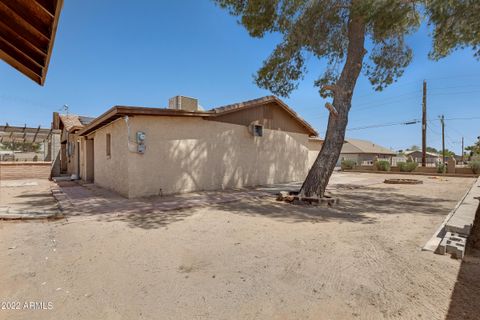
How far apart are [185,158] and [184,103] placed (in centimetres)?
329

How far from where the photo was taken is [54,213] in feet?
19.0

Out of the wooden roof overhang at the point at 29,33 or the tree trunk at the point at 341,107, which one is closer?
the wooden roof overhang at the point at 29,33

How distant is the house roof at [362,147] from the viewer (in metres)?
42.0

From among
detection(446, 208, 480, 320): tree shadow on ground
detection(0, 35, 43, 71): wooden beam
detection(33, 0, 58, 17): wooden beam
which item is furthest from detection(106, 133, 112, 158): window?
detection(446, 208, 480, 320): tree shadow on ground

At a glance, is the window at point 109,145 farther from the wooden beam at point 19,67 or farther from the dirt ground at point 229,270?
the wooden beam at point 19,67

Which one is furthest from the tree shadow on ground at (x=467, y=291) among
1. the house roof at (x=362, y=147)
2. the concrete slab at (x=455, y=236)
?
the house roof at (x=362, y=147)

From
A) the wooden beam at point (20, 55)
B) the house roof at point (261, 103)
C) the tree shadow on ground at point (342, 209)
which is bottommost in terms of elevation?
the tree shadow on ground at point (342, 209)

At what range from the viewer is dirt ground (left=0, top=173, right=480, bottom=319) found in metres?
2.30

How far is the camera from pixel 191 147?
923cm

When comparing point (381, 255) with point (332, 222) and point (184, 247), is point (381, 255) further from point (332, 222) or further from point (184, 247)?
point (184, 247)

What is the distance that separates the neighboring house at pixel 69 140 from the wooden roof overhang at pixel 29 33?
1140 cm

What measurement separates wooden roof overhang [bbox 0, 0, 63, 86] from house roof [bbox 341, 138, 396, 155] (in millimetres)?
44305

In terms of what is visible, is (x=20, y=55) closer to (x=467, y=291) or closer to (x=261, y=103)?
(x=467, y=291)

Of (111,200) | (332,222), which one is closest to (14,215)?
(111,200)
